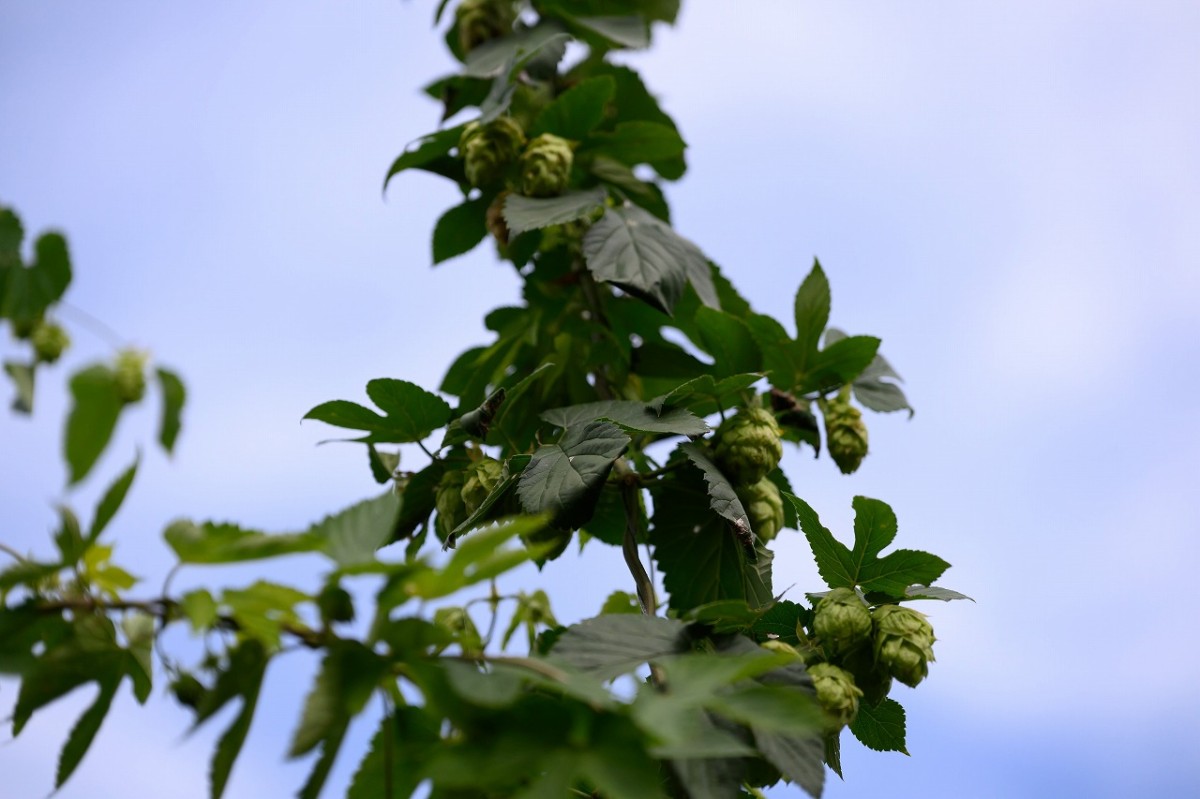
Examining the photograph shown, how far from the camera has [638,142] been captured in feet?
5.31

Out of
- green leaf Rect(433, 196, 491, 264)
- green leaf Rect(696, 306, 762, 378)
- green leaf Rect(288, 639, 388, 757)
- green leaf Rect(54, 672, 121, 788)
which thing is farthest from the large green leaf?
green leaf Rect(433, 196, 491, 264)

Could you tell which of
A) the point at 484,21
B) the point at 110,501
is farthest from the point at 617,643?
the point at 484,21

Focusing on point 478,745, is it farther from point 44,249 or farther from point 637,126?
point 637,126

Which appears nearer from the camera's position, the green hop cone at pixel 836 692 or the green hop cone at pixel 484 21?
the green hop cone at pixel 836 692

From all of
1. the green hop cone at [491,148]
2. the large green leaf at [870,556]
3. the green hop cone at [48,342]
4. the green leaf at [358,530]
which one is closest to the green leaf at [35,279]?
the green hop cone at [48,342]

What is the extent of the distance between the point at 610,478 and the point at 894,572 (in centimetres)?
39

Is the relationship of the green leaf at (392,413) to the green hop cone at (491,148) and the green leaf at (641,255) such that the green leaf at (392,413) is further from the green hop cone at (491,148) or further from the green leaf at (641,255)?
the green hop cone at (491,148)

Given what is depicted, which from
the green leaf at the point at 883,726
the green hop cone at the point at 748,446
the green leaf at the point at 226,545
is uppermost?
the green hop cone at the point at 748,446

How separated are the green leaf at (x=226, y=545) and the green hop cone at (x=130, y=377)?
10cm

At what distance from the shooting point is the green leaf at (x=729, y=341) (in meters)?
1.38

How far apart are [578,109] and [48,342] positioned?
951 millimetres

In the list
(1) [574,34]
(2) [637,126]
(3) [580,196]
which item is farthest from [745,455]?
(1) [574,34]

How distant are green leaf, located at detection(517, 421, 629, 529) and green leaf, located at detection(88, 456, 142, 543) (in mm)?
448

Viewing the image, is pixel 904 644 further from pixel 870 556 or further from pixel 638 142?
pixel 638 142
